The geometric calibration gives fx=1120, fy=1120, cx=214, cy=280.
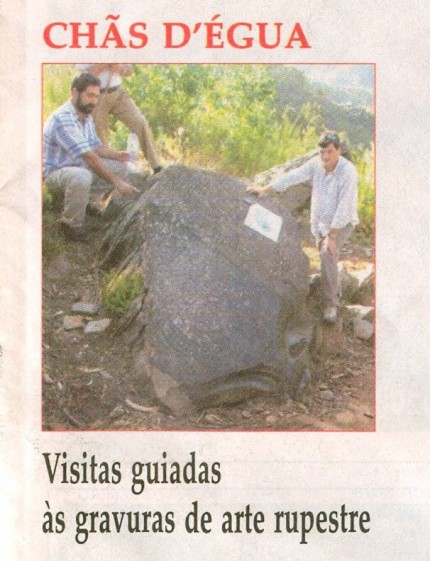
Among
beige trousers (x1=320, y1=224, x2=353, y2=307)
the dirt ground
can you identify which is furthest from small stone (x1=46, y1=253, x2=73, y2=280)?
beige trousers (x1=320, y1=224, x2=353, y2=307)

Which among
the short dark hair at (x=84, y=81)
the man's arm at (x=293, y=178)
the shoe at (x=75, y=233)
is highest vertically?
the short dark hair at (x=84, y=81)

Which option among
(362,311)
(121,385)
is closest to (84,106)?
(121,385)

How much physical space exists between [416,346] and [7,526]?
862 millimetres

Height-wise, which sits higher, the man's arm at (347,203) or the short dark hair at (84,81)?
the short dark hair at (84,81)

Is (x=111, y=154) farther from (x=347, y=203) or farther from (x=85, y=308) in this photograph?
(x=347, y=203)

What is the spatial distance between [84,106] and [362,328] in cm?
70

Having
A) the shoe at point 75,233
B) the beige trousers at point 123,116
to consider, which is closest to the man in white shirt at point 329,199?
the beige trousers at point 123,116

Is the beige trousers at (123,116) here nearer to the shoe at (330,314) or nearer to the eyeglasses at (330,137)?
the eyeglasses at (330,137)

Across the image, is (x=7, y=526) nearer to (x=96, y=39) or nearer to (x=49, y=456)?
(x=49, y=456)

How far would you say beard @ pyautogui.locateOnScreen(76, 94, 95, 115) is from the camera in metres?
2.20

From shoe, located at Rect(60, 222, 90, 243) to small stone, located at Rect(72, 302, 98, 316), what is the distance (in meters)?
0.13

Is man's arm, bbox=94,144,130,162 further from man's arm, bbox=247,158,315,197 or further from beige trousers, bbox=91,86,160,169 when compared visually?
man's arm, bbox=247,158,315,197

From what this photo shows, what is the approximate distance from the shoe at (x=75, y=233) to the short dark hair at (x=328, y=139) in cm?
50

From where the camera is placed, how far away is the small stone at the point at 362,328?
2.20 metres
